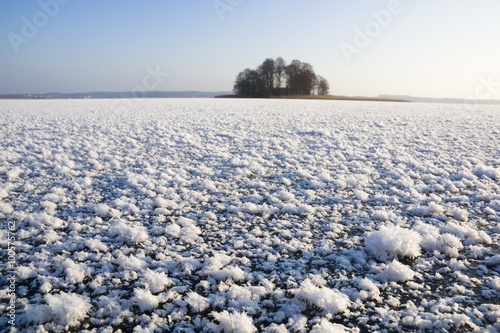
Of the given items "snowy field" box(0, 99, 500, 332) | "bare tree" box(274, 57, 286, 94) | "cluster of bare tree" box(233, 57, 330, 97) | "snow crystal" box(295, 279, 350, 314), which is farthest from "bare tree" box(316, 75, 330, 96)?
"snow crystal" box(295, 279, 350, 314)

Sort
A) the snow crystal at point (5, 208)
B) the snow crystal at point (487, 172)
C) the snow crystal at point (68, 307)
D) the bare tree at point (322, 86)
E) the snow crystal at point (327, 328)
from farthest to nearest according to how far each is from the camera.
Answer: the bare tree at point (322, 86) < the snow crystal at point (487, 172) < the snow crystal at point (5, 208) < the snow crystal at point (68, 307) < the snow crystal at point (327, 328)

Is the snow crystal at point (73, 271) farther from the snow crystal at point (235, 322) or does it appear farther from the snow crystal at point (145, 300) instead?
the snow crystal at point (235, 322)

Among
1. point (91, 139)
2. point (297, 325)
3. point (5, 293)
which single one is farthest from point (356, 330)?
point (91, 139)

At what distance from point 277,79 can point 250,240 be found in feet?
253

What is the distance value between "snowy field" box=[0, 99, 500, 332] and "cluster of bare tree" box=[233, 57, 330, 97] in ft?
220

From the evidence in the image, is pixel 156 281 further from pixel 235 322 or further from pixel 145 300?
pixel 235 322

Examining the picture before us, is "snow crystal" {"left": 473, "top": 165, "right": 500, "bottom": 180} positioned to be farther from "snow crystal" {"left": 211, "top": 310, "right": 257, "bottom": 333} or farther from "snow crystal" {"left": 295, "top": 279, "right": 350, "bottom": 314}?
"snow crystal" {"left": 211, "top": 310, "right": 257, "bottom": 333}

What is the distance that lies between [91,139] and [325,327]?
37.8 feet

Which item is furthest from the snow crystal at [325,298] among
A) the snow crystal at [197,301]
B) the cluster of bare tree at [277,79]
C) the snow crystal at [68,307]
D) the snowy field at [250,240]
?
the cluster of bare tree at [277,79]

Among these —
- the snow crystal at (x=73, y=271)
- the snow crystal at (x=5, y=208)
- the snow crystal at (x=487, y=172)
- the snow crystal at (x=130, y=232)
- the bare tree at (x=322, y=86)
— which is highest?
the bare tree at (x=322, y=86)

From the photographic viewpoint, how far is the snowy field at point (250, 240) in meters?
3.13

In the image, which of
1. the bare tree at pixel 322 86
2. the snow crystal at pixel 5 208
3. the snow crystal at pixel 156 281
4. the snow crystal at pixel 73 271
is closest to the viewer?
the snow crystal at pixel 156 281

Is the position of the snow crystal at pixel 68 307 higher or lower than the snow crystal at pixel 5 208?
lower

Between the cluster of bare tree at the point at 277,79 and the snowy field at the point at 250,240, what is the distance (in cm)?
6720
